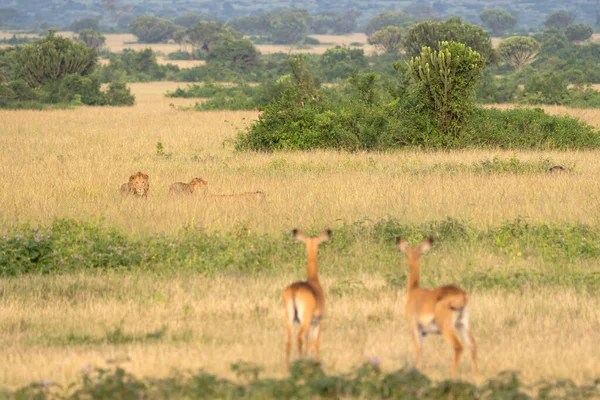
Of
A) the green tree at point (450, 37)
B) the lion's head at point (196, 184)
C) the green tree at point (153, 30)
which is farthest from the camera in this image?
the green tree at point (153, 30)

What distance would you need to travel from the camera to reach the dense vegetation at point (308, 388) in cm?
559

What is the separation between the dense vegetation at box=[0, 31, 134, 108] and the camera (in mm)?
40656

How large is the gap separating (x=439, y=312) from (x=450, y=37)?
171 ft

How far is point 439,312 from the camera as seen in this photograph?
6.13m

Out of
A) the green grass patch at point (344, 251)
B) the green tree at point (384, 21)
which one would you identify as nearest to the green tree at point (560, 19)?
the green tree at point (384, 21)

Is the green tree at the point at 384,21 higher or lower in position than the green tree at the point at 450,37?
higher

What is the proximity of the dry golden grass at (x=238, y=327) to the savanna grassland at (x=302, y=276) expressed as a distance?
21 mm

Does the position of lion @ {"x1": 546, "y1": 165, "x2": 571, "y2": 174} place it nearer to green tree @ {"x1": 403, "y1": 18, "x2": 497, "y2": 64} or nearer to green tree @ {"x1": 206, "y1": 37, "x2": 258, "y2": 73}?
green tree @ {"x1": 403, "y1": 18, "x2": 497, "y2": 64}

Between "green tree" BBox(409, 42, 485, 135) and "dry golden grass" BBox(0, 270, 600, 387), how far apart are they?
43.5 feet

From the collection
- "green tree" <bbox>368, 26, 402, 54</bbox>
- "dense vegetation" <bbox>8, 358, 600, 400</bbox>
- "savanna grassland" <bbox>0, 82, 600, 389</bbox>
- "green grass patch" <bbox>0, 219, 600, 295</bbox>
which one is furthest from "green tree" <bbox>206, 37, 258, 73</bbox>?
"dense vegetation" <bbox>8, 358, 600, 400</bbox>

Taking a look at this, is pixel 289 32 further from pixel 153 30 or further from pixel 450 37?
pixel 450 37

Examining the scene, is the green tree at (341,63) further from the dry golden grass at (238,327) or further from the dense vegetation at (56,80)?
the dry golden grass at (238,327)

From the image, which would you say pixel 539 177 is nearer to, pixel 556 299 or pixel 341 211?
pixel 341 211

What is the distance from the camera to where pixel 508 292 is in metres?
Result: 9.14
